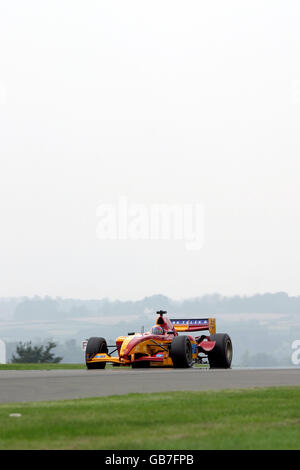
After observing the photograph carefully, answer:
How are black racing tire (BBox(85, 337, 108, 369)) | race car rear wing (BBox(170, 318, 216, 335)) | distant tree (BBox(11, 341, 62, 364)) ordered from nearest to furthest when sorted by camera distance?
black racing tire (BBox(85, 337, 108, 369)) < race car rear wing (BBox(170, 318, 216, 335)) < distant tree (BBox(11, 341, 62, 364))

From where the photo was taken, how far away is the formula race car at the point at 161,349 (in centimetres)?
2800

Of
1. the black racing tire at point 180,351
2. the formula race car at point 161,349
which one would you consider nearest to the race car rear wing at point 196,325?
the formula race car at point 161,349

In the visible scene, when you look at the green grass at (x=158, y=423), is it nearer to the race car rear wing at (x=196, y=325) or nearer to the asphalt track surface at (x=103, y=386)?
the asphalt track surface at (x=103, y=386)

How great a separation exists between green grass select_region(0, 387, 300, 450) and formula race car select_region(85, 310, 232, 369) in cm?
1374

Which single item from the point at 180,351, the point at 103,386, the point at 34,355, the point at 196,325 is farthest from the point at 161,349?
the point at 34,355

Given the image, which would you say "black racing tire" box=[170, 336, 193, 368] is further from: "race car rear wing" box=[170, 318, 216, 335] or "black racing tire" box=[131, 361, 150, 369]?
"race car rear wing" box=[170, 318, 216, 335]

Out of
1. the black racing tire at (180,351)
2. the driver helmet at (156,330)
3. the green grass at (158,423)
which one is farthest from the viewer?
the driver helmet at (156,330)

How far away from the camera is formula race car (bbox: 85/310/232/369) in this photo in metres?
28.0

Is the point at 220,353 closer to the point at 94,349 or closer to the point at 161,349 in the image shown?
the point at 161,349

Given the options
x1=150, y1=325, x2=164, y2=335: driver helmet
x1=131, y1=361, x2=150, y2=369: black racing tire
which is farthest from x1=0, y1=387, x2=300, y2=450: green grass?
x1=150, y1=325, x2=164, y2=335: driver helmet

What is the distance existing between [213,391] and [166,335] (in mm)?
14960

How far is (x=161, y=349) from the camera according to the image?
29.7 metres
